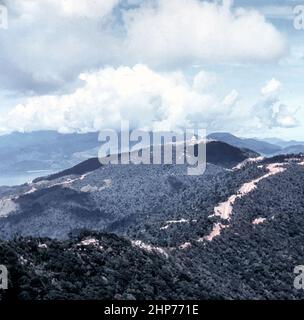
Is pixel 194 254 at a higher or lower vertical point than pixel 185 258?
lower

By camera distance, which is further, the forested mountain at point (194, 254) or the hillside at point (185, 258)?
the forested mountain at point (194, 254)

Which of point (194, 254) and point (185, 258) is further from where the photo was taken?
point (194, 254)

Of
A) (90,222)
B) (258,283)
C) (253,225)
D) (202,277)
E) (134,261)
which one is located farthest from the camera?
(90,222)

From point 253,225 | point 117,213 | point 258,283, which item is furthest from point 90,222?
point 258,283

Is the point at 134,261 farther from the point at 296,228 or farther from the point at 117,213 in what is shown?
the point at 117,213

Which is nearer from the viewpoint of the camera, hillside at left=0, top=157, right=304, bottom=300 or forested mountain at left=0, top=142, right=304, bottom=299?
hillside at left=0, top=157, right=304, bottom=300

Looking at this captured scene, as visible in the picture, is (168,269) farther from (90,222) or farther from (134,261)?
(90,222)

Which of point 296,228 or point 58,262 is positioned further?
point 296,228

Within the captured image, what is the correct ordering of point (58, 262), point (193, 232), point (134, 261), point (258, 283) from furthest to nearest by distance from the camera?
1. point (193, 232)
2. point (258, 283)
3. point (134, 261)
4. point (58, 262)
